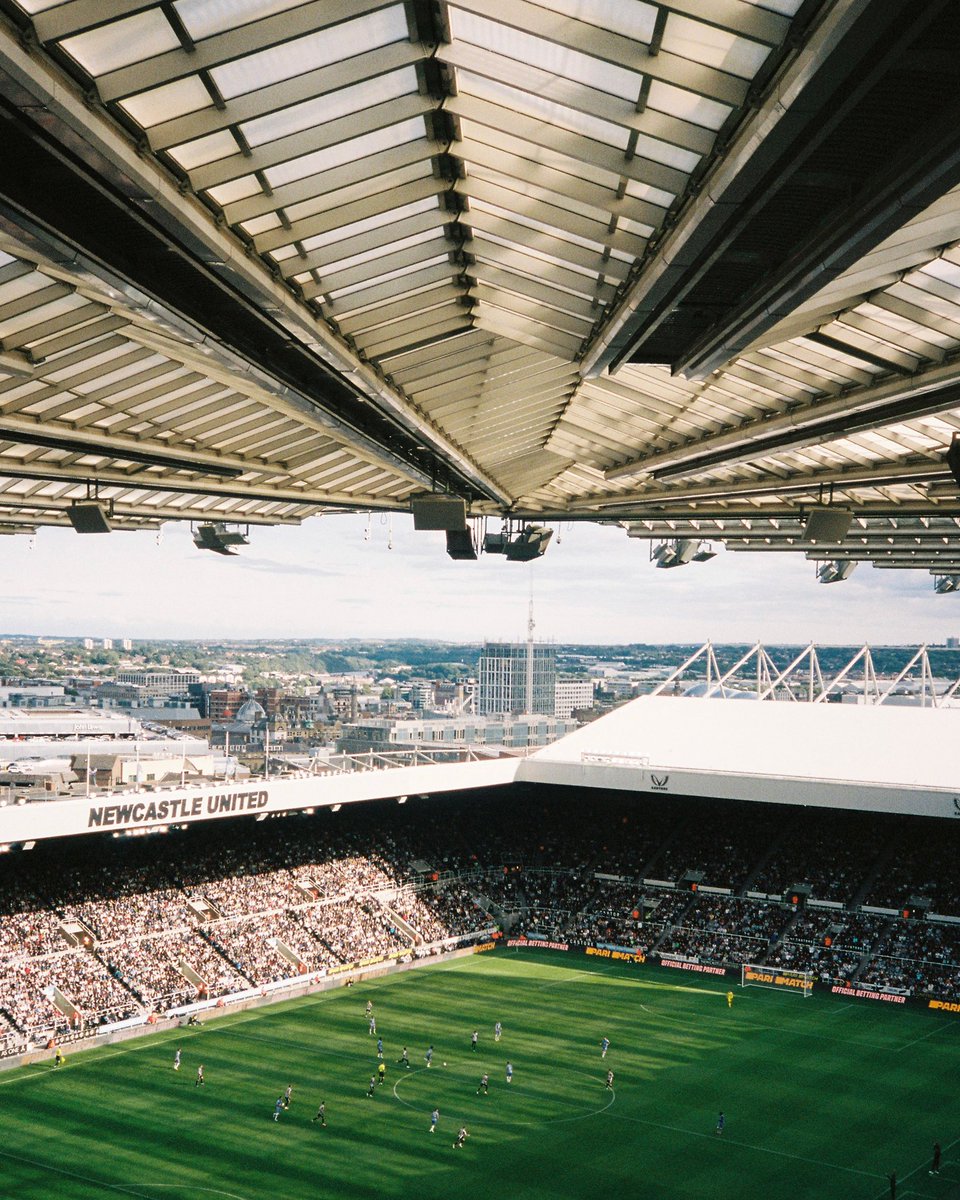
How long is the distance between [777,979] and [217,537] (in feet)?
119

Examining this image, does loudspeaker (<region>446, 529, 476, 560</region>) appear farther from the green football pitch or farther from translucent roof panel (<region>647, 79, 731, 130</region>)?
translucent roof panel (<region>647, 79, 731, 130</region>)

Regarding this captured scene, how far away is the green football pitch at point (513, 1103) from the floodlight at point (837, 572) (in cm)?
1711

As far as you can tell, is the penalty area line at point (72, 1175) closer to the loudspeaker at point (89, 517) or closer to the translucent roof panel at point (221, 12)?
the loudspeaker at point (89, 517)

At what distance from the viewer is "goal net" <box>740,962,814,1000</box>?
54.8 m

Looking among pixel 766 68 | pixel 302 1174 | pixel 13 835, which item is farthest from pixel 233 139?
pixel 13 835

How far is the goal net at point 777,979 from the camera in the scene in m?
54.8

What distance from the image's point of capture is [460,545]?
1107 inches

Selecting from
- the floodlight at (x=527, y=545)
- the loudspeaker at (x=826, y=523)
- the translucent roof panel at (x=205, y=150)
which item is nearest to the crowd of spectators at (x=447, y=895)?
the floodlight at (x=527, y=545)

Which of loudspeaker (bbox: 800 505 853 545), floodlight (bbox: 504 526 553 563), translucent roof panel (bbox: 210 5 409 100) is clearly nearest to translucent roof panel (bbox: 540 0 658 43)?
translucent roof panel (bbox: 210 5 409 100)

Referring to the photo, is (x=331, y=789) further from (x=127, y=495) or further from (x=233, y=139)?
(x=233, y=139)

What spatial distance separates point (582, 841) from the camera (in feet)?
233

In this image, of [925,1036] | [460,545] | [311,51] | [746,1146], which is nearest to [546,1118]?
[746,1146]

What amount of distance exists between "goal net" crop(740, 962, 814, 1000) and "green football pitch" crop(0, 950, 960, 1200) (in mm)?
1439

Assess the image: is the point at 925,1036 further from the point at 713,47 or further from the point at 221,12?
the point at 221,12
